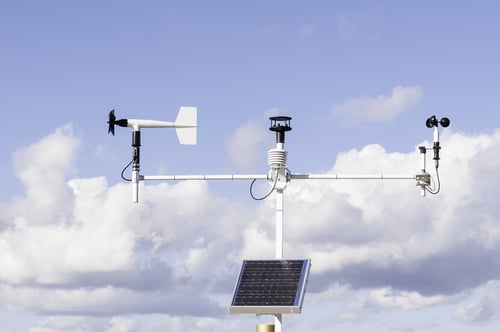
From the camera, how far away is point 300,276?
28531mm

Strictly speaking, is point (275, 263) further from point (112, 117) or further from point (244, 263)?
point (112, 117)

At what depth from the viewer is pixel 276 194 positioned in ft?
98.7

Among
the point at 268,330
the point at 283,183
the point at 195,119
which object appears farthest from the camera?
the point at 195,119

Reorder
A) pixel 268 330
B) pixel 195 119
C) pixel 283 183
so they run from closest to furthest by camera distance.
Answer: pixel 268 330
pixel 283 183
pixel 195 119

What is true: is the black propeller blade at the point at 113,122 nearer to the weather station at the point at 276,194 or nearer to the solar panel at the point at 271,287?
the weather station at the point at 276,194

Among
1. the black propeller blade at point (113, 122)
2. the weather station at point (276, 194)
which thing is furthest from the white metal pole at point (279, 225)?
the black propeller blade at point (113, 122)

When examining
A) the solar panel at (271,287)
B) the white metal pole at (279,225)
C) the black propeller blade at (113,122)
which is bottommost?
the solar panel at (271,287)

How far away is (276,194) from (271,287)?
115 inches

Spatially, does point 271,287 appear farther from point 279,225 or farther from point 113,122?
point 113,122

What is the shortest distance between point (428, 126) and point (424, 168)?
4.10 feet

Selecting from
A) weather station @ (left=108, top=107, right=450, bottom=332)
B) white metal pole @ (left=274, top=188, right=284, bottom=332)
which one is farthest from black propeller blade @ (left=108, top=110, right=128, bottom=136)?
white metal pole @ (left=274, top=188, right=284, bottom=332)

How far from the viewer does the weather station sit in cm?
2809

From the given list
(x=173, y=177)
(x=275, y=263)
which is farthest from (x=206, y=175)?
(x=275, y=263)

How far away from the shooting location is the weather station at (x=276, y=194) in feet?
92.2
